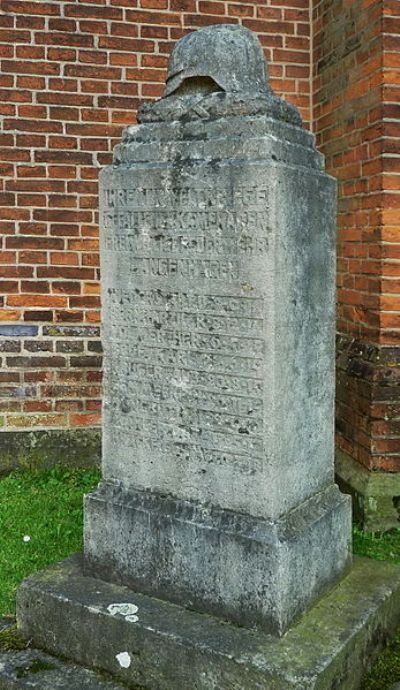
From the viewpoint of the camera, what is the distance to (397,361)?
4215mm

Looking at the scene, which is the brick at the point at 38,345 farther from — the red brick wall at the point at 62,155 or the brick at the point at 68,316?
the brick at the point at 68,316

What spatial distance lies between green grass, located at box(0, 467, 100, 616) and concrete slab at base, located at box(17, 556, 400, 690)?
1.71ft

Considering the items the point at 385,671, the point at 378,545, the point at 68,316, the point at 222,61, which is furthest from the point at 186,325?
the point at 68,316

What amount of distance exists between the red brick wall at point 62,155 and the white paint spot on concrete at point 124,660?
8.91 feet

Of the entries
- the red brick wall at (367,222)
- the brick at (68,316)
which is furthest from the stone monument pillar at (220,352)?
the brick at (68,316)

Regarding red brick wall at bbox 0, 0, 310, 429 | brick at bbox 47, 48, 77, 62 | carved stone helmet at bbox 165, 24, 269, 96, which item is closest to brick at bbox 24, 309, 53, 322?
red brick wall at bbox 0, 0, 310, 429

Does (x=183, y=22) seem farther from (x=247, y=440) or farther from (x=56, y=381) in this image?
(x=247, y=440)

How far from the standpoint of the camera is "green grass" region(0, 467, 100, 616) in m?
3.74

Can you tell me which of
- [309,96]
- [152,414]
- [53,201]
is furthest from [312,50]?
[152,414]

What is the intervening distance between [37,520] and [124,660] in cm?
187

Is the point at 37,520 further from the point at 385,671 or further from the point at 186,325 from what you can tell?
the point at 385,671

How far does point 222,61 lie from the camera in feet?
8.68

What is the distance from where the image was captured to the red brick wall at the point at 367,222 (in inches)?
164

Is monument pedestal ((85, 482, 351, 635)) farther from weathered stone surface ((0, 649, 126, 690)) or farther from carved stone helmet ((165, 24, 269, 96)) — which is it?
carved stone helmet ((165, 24, 269, 96))
